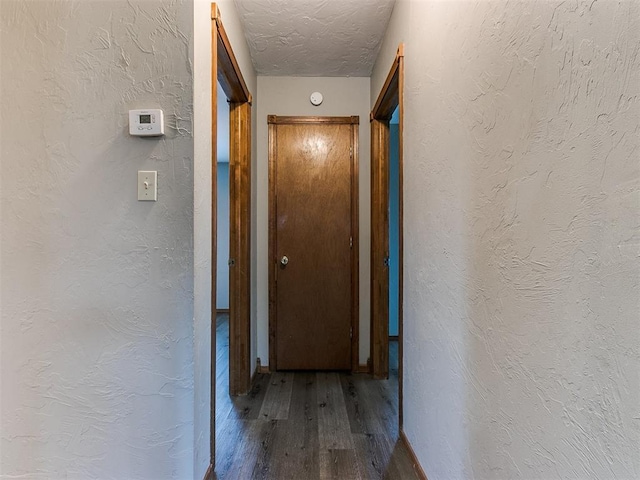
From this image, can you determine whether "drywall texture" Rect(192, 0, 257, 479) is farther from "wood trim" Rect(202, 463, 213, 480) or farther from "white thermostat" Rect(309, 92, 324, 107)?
"white thermostat" Rect(309, 92, 324, 107)

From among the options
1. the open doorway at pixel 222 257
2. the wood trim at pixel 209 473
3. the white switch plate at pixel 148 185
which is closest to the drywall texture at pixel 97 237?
the white switch plate at pixel 148 185

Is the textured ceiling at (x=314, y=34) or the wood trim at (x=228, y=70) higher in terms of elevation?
the textured ceiling at (x=314, y=34)

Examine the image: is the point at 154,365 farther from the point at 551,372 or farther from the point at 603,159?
the point at 603,159

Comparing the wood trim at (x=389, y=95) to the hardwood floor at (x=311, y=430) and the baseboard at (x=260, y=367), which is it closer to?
the hardwood floor at (x=311, y=430)

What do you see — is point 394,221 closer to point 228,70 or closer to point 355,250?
point 355,250

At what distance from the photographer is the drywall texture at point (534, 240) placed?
530 mm

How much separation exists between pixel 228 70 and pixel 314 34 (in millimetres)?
672

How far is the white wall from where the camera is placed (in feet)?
8.74

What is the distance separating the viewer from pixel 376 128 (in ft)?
8.37

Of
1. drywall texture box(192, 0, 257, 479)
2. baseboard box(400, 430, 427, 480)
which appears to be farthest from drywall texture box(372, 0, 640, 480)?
drywall texture box(192, 0, 257, 479)

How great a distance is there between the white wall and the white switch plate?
1469mm

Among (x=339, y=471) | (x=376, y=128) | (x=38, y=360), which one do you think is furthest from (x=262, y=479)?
(x=376, y=128)

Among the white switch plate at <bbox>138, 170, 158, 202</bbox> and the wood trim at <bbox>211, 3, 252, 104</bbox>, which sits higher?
the wood trim at <bbox>211, 3, 252, 104</bbox>

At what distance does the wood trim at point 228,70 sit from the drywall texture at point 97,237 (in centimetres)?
39
